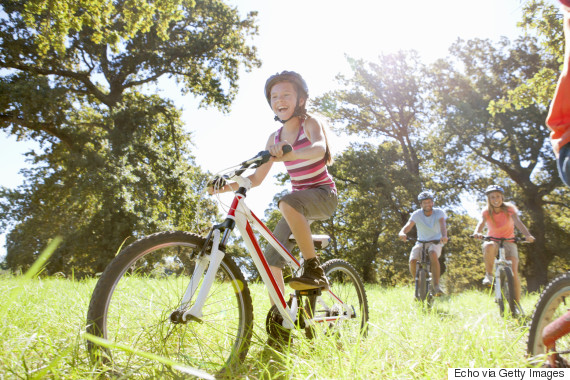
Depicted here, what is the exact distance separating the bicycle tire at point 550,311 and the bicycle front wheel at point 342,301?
49.0 inches

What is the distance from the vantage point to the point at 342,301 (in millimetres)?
3318

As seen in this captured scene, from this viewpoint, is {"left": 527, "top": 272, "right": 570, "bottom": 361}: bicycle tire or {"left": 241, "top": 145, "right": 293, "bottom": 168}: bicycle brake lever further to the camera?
{"left": 241, "top": 145, "right": 293, "bottom": 168}: bicycle brake lever

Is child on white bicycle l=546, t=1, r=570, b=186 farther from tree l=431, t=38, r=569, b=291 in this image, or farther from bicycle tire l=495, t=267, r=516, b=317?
tree l=431, t=38, r=569, b=291

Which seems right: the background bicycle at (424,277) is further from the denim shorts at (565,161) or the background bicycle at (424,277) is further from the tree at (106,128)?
the tree at (106,128)

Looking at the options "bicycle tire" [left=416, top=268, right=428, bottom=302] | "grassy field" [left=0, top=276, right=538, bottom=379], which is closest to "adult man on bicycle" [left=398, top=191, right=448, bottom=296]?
"bicycle tire" [left=416, top=268, right=428, bottom=302]

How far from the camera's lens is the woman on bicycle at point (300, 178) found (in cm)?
259

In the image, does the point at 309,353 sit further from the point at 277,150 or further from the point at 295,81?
the point at 295,81

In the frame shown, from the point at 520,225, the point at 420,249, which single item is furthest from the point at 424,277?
Answer: the point at 520,225

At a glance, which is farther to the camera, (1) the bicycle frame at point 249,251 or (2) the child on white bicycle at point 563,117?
(1) the bicycle frame at point 249,251

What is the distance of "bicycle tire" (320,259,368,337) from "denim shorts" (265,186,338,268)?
0.56 meters

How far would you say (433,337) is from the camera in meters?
2.74

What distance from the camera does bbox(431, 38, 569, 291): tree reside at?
19.9 meters

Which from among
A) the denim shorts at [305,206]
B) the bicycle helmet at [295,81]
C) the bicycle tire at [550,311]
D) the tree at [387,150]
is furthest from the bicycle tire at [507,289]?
the tree at [387,150]

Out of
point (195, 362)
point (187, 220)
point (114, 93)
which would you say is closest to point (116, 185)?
point (187, 220)
